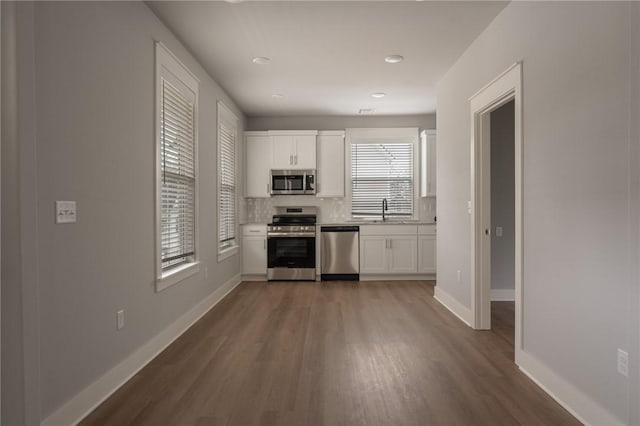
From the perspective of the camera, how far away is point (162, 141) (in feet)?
10.6

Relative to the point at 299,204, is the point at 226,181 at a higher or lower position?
higher

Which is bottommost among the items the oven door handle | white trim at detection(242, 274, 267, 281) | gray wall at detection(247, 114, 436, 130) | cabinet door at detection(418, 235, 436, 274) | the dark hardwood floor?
the dark hardwood floor

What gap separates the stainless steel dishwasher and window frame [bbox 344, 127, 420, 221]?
0.80m

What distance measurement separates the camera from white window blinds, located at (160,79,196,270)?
329 centimetres

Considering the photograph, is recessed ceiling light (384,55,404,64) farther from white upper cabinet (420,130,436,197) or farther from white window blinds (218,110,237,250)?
white upper cabinet (420,130,436,197)

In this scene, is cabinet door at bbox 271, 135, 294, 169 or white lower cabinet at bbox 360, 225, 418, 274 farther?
cabinet door at bbox 271, 135, 294, 169

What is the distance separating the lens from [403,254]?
Answer: 604 centimetres
